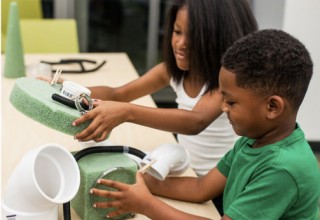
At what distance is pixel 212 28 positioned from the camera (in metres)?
1.29

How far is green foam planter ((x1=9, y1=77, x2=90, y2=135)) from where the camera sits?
913 millimetres

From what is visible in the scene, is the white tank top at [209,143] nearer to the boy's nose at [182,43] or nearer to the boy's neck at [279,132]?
the boy's nose at [182,43]

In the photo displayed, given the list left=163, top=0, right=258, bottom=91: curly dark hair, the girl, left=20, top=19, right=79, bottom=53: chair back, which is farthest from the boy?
left=20, top=19, right=79, bottom=53: chair back

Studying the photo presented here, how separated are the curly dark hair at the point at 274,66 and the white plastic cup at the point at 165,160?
0.25 m

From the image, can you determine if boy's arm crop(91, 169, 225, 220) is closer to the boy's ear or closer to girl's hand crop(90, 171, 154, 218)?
girl's hand crop(90, 171, 154, 218)

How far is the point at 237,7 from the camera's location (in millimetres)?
1321

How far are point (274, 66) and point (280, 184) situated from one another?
0.67ft

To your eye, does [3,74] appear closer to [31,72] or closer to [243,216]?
[31,72]

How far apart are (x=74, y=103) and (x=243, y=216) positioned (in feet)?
1.29

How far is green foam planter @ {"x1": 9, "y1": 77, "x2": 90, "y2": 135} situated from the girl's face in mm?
454

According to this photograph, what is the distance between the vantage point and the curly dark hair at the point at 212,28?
129 cm

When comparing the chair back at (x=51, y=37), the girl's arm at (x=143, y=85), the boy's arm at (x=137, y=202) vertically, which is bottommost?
the chair back at (x=51, y=37)

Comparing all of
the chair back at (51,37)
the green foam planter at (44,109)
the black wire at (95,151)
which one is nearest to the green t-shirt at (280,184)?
the black wire at (95,151)

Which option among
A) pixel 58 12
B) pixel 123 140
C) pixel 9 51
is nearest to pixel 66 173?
pixel 123 140
